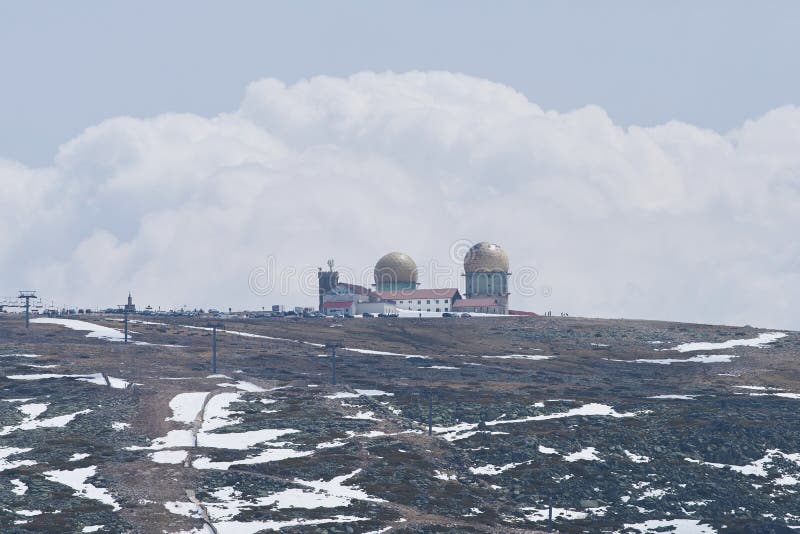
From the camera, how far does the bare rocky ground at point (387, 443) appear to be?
89.8 meters

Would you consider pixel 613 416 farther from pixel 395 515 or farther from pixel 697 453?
pixel 395 515

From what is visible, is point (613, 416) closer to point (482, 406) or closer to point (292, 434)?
point (482, 406)

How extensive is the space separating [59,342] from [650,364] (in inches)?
3461

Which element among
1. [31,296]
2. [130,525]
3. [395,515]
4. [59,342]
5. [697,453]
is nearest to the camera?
[130,525]

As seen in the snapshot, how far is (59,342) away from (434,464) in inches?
3421

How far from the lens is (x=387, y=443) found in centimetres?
11000

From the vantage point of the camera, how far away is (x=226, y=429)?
11425cm

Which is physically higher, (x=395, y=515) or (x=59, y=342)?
(x=59, y=342)

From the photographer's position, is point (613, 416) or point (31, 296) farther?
point (31, 296)

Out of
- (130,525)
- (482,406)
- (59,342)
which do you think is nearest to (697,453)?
(482,406)

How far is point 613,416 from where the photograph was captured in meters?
124

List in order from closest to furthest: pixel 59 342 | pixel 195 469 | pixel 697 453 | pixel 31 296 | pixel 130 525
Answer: pixel 130 525, pixel 195 469, pixel 697 453, pixel 59 342, pixel 31 296

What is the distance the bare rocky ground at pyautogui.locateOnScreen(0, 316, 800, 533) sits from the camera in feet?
294

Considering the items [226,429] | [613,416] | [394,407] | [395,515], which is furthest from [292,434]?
[613,416]
